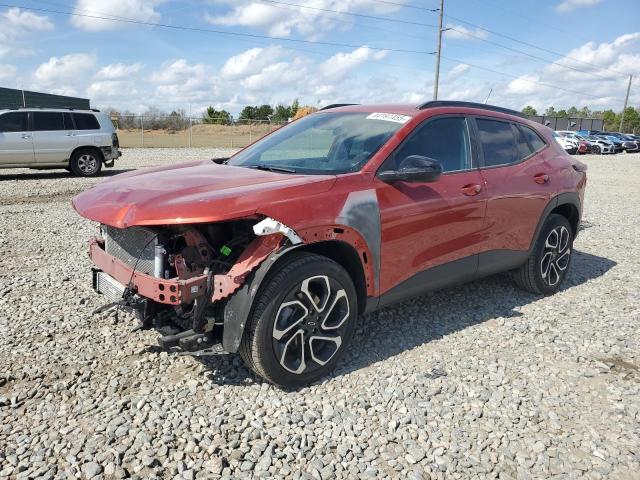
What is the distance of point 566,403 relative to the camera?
3.21 m

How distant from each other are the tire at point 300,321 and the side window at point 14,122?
12.6 metres

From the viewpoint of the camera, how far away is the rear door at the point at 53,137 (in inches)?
517

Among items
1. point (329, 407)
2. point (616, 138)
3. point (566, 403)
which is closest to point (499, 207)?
point (566, 403)

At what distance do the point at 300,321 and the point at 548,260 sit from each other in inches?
122

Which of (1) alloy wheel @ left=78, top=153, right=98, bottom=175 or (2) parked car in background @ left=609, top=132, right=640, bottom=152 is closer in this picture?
(1) alloy wheel @ left=78, top=153, right=98, bottom=175

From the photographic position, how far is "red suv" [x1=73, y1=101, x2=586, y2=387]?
291cm

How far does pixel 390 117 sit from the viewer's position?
3.90m

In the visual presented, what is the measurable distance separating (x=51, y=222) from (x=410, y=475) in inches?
279

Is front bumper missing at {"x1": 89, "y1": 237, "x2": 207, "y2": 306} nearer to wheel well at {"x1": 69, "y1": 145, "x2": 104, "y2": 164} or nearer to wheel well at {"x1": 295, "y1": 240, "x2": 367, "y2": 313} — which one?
wheel well at {"x1": 295, "y1": 240, "x2": 367, "y2": 313}

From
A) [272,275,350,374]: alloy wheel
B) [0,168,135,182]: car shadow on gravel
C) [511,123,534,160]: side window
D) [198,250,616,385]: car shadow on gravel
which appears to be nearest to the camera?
[272,275,350,374]: alloy wheel

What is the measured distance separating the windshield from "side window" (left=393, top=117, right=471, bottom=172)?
16 centimetres

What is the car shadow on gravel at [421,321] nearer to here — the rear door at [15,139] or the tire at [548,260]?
the tire at [548,260]

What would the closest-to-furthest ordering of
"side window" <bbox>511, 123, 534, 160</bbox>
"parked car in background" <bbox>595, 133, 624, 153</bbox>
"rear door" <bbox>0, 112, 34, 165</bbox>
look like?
"side window" <bbox>511, 123, 534, 160</bbox>, "rear door" <bbox>0, 112, 34, 165</bbox>, "parked car in background" <bbox>595, 133, 624, 153</bbox>

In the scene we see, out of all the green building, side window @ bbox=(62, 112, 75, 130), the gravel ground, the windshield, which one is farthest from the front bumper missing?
the green building
